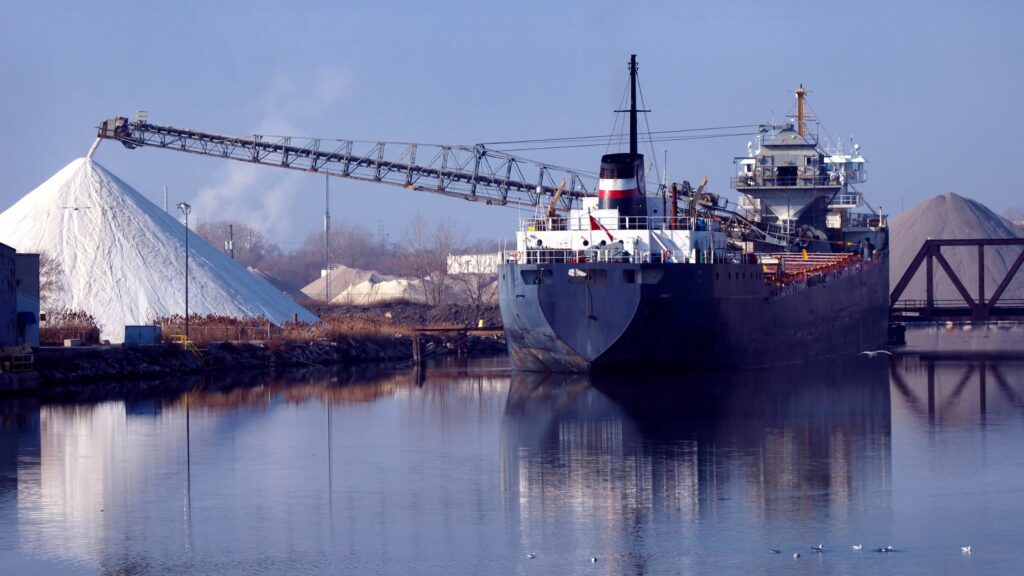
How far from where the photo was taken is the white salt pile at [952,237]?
10681 centimetres

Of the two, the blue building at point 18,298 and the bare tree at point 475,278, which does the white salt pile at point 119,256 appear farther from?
the bare tree at point 475,278

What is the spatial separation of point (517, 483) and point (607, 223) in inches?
787

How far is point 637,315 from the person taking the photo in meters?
36.2

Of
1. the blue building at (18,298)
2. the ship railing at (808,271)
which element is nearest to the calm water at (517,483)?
the blue building at (18,298)

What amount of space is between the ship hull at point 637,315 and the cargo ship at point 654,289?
0.12 ft

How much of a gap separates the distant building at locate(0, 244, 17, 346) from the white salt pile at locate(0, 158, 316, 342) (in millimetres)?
11085

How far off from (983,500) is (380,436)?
38.3 feet

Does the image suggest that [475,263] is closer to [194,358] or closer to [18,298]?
[194,358]

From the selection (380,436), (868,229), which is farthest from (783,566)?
(868,229)

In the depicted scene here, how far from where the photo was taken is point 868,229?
56281 millimetres

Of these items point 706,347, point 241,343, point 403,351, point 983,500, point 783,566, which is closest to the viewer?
point 783,566

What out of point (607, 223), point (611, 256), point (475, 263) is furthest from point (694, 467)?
point (475, 263)

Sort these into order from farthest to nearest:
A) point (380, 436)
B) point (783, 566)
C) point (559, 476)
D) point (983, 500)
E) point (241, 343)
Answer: point (241, 343)
point (380, 436)
point (559, 476)
point (983, 500)
point (783, 566)

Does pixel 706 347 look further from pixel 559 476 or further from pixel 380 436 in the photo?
pixel 559 476
